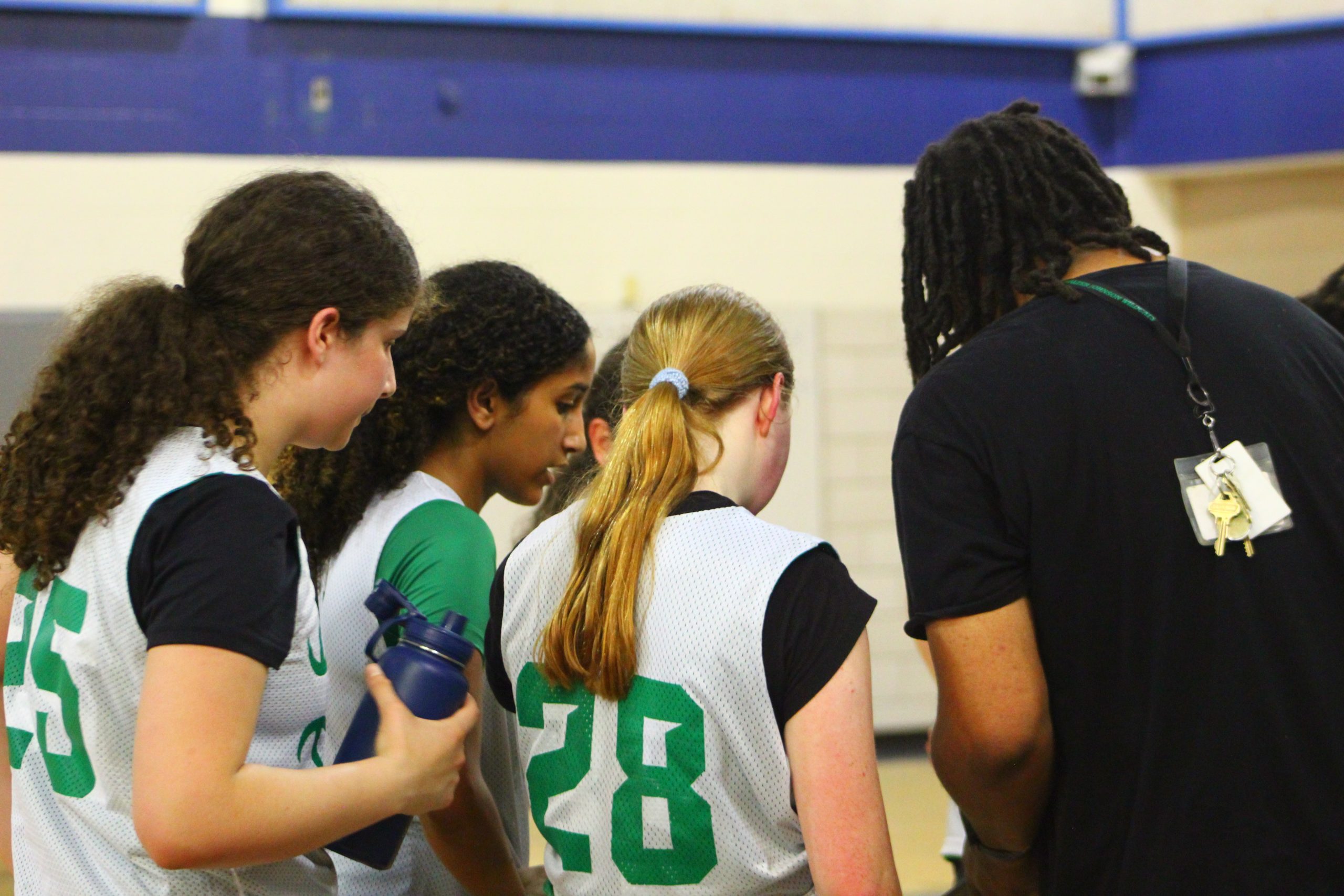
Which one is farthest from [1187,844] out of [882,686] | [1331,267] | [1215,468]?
[1331,267]

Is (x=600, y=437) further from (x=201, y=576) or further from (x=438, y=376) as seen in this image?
(x=201, y=576)

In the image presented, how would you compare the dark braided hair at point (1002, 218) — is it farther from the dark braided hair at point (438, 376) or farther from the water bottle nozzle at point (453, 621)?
the water bottle nozzle at point (453, 621)

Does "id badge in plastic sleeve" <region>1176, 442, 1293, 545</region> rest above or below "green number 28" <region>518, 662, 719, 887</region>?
above

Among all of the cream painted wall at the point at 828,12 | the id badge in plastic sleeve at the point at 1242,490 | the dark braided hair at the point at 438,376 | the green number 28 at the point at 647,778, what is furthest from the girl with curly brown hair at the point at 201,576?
the cream painted wall at the point at 828,12

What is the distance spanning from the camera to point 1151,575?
49.2 inches

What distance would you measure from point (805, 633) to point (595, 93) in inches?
168

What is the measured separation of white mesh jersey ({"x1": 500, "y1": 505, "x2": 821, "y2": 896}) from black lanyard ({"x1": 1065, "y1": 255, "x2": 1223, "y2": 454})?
43cm

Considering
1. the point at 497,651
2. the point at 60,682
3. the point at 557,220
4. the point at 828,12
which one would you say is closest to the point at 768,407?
the point at 497,651

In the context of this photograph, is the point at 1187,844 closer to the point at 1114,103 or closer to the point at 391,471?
the point at 391,471

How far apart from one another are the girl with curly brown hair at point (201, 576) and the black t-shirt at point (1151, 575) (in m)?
0.58

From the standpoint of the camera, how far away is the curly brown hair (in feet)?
3.61

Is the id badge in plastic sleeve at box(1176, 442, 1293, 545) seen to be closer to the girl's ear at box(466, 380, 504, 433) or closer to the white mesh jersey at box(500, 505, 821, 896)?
the white mesh jersey at box(500, 505, 821, 896)

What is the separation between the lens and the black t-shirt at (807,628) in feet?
3.74

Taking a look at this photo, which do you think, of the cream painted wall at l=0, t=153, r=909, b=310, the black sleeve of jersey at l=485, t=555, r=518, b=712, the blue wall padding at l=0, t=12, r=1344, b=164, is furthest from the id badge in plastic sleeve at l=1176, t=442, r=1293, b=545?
the blue wall padding at l=0, t=12, r=1344, b=164
